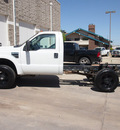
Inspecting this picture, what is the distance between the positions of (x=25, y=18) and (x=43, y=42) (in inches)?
453

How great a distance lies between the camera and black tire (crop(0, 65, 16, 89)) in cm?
593

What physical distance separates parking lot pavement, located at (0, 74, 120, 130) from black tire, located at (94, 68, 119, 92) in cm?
26

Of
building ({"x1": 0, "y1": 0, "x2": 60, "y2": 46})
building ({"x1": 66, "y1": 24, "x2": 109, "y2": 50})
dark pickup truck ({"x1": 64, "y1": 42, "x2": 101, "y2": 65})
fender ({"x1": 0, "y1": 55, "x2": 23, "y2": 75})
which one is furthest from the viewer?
building ({"x1": 66, "y1": 24, "x2": 109, "y2": 50})

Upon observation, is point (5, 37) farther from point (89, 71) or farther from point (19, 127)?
point (19, 127)

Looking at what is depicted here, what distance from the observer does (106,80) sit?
6.04 meters

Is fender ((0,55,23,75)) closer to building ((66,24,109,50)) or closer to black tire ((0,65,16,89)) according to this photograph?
black tire ((0,65,16,89))

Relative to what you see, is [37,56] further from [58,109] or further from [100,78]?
[100,78]

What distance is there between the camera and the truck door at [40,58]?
234 inches

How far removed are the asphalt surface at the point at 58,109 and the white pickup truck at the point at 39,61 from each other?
0.44 metres

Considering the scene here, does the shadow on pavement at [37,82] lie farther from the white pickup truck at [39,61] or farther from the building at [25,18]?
the building at [25,18]

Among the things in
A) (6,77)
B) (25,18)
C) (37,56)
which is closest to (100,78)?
(37,56)

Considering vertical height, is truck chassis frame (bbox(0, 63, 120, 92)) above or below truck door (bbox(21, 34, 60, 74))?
below

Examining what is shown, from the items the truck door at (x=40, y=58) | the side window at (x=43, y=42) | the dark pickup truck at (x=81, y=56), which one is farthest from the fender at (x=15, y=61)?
the dark pickup truck at (x=81, y=56)

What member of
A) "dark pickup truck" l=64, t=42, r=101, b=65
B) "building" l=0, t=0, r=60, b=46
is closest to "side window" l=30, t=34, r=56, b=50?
"dark pickup truck" l=64, t=42, r=101, b=65
